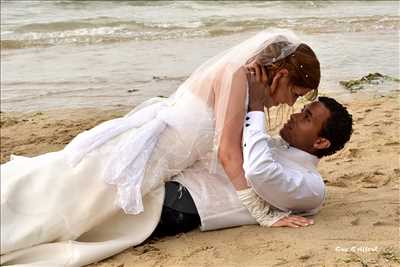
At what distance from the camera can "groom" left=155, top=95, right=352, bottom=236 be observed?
350 centimetres

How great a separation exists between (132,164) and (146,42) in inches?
361

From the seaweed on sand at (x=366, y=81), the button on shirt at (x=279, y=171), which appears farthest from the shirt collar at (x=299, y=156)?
the seaweed on sand at (x=366, y=81)

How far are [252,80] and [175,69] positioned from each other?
19.9ft

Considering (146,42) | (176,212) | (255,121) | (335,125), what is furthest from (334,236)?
(146,42)

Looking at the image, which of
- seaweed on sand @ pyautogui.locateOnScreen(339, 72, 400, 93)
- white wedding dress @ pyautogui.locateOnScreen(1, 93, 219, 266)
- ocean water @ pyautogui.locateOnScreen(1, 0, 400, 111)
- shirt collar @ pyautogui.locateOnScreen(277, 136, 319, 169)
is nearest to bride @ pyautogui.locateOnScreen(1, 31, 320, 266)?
white wedding dress @ pyautogui.locateOnScreen(1, 93, 219, 266)

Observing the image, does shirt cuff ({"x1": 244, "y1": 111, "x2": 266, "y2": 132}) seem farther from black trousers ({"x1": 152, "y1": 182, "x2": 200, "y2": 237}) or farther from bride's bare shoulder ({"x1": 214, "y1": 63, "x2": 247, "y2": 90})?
black trousers ({"x1": 152, "y1": 182, "x2": 200, "y2": 237})

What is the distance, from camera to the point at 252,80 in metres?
3.50

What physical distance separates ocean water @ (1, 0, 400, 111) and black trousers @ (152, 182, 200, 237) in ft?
10.6

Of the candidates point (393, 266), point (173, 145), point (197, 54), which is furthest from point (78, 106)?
point (393, 266)

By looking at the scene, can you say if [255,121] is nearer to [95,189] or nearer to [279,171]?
[279,171]

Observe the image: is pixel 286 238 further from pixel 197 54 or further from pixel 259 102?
pixel 197 54

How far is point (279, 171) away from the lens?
3355 mm

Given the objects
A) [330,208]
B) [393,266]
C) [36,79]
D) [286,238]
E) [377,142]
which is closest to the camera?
[393,266]

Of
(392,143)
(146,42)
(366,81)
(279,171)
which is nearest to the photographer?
(279,171)
